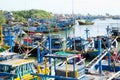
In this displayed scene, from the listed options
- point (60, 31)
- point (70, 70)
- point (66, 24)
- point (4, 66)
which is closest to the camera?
point (70, 70)

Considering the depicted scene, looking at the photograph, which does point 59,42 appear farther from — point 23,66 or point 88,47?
point 23,66

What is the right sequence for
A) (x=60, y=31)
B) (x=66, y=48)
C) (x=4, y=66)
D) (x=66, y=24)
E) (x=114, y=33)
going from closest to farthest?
(x=4, y=66), (x=66, y=48), (x=114, y=33), (x=60, y=31), (x=66, y=24)

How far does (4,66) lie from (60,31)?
47.4m

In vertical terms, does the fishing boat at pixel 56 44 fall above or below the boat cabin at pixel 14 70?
below

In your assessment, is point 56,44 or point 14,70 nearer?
point 14,70

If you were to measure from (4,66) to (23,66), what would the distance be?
2.72ft

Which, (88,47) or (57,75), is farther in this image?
(88,47)

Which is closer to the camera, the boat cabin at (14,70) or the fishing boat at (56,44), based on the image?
the boat cabin at (14,70)

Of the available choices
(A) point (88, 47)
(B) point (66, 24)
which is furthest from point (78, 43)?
(B) point (66, 24)

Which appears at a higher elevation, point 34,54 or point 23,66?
point 23,66

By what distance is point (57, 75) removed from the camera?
461 inches

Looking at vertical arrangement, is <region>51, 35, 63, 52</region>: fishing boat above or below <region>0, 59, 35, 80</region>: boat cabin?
below

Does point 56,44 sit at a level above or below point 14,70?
below

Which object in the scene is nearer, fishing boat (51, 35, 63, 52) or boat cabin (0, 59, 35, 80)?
boat cabin (0, 59, 35, 80)
